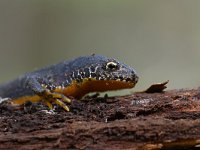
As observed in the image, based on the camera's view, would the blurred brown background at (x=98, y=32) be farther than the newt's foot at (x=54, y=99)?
Yes

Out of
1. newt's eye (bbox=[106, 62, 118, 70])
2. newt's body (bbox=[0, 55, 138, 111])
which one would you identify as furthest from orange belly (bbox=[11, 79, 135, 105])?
newt's eye (bbox=[106, 62, 118, 70])

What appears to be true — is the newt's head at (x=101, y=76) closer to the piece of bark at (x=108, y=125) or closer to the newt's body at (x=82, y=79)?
the newt's body at (x=82, y=79)

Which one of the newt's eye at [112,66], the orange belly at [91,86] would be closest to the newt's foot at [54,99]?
the orange belly at [91,86]

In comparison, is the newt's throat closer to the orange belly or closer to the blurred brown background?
the orange belly

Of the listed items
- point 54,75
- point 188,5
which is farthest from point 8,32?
point 54,75

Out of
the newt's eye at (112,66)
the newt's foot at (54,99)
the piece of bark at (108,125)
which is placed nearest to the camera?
the piece of bark at (108,125)

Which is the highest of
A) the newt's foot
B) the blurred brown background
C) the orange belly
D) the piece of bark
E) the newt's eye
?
the blurred brown background

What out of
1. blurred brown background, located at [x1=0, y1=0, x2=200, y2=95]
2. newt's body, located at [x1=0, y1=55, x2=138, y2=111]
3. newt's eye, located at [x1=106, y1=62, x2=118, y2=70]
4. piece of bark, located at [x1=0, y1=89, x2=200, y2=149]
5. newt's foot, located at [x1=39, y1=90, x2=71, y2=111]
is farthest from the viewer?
blurred brown background, located at [x1=0, y1=0, x2=200, y2=95]
